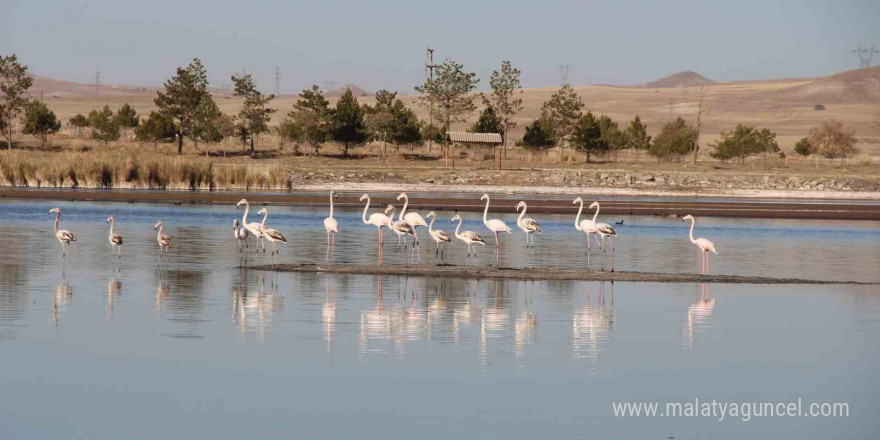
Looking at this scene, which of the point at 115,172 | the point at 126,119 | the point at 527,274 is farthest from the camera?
the point at 126,119

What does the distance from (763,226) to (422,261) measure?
21.2 m

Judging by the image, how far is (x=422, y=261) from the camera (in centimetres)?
2956

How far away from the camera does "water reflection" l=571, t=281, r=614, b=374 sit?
16167 mm

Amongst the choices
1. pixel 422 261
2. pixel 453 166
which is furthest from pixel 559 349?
pixel 453 166

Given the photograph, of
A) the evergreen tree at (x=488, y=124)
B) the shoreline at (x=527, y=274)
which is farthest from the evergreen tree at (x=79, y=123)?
the shoreline at (x=527, y=274)

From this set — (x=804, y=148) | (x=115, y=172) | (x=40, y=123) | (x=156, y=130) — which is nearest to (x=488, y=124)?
(x=156, y=130)

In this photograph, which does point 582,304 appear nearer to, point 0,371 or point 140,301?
point 140,301

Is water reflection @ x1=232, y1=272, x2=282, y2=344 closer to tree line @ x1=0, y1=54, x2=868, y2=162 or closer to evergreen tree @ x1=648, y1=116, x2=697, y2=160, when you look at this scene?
tree line @ x1=0, y1=54, x2=868, y2=162

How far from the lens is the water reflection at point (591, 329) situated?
53.0 ft

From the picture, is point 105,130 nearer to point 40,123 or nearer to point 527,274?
point 40,123

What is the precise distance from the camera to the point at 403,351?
634 inches

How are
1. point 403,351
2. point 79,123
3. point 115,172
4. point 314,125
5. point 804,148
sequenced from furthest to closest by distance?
point 79,123, point 804,148, point 314,125, point 115,172, point 403,351

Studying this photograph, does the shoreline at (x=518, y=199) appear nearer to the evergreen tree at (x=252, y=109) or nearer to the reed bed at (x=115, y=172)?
the reed bed at (x=115, y=172)

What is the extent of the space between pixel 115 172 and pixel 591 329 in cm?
5034
